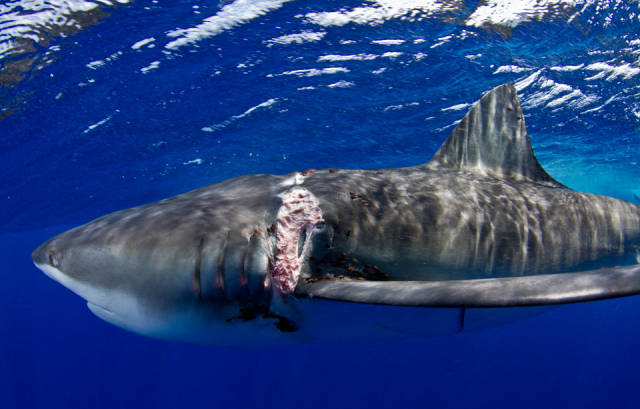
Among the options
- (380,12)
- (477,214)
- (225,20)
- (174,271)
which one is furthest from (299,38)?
(174,271)

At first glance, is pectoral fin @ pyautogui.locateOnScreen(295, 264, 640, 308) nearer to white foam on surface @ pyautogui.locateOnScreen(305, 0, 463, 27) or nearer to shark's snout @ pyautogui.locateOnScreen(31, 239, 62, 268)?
shark's snout @ pyautogui.locateOnScreen(31, 239, 62, 268)

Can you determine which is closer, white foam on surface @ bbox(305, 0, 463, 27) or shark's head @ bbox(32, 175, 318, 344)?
shark's head @ bbox(32, 175, 318, 344)

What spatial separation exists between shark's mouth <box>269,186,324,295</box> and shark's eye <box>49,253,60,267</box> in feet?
4.88

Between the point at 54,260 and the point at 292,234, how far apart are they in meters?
1.66

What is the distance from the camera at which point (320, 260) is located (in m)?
2.61

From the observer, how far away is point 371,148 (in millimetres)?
18000

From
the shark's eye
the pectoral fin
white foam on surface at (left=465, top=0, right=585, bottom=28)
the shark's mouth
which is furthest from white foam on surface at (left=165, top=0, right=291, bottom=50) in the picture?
the pectoral fin

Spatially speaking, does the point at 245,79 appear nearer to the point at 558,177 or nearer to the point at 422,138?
the point at 422,138

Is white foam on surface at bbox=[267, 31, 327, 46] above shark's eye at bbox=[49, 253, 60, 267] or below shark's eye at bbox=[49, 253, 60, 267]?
above

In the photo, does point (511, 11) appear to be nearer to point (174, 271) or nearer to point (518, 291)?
point (518, 291)

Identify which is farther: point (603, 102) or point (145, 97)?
point (603, 102)

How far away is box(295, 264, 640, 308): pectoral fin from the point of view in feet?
4.78

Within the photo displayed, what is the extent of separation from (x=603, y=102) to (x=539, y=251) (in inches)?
549

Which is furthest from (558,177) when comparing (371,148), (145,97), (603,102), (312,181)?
(312,181)
